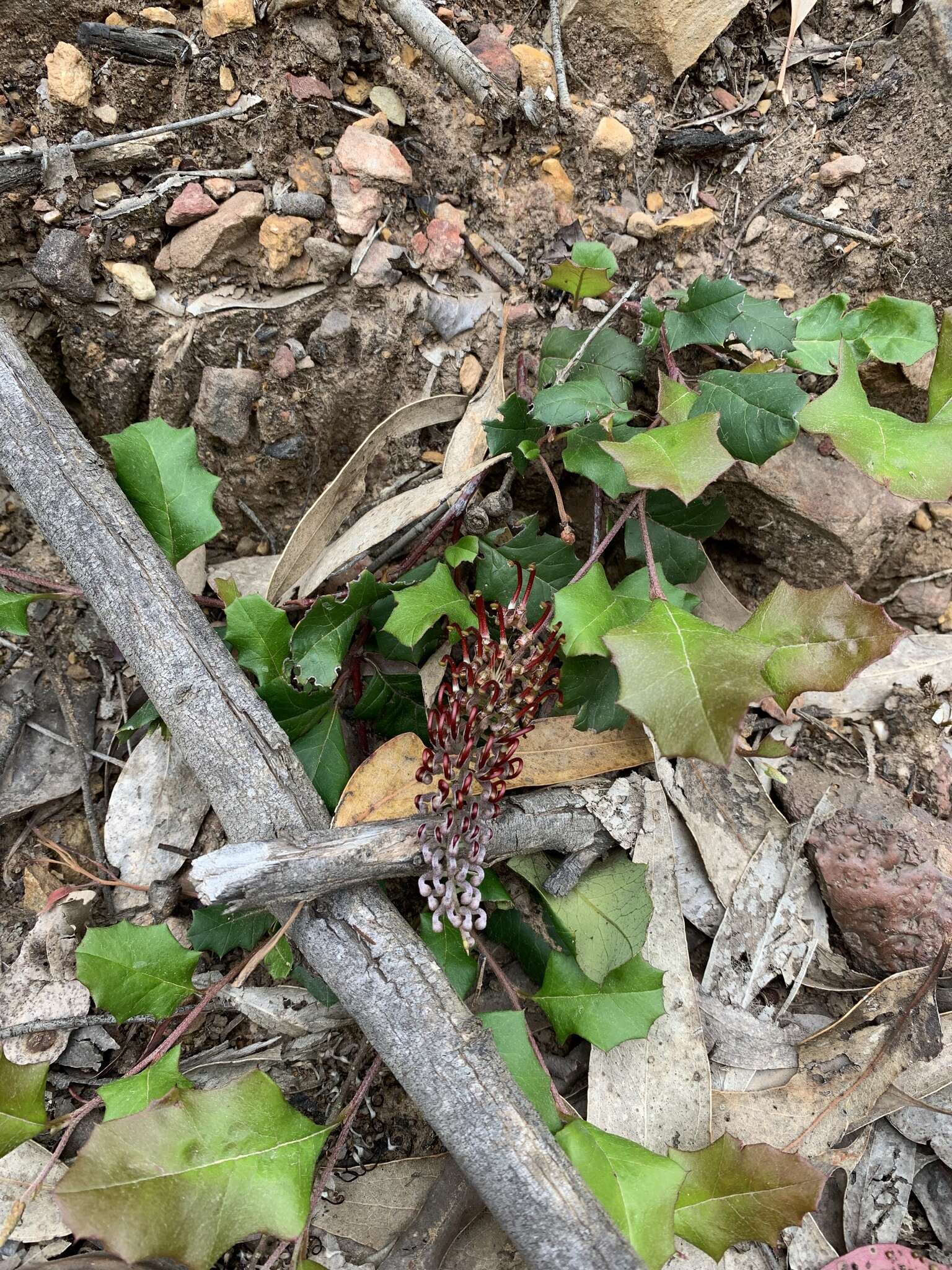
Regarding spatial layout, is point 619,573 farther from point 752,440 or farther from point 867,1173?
point 867,1173

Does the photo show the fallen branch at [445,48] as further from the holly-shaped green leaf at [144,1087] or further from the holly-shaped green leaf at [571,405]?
the holly-shaped green leaf at [144,1087]

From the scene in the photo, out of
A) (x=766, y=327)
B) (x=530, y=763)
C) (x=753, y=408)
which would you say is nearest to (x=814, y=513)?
(x=753, y=408)

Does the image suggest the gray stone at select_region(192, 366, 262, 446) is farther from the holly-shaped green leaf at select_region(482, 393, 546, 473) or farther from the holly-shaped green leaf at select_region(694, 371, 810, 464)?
the holly-shaped green leaf at select_region(694, 371, 810, 464)

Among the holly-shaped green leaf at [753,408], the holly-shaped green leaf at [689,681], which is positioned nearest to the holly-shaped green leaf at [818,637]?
the holly-shaped green leaf at [689,681]

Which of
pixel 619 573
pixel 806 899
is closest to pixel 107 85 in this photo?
pixel 619 573

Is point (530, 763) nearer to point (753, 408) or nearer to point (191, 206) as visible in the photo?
point (753, 408)

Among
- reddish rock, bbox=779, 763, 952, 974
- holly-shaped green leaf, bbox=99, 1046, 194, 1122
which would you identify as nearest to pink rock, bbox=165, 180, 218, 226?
holly-shaped green leaf, bbox=99, 1046, 194, 1122
